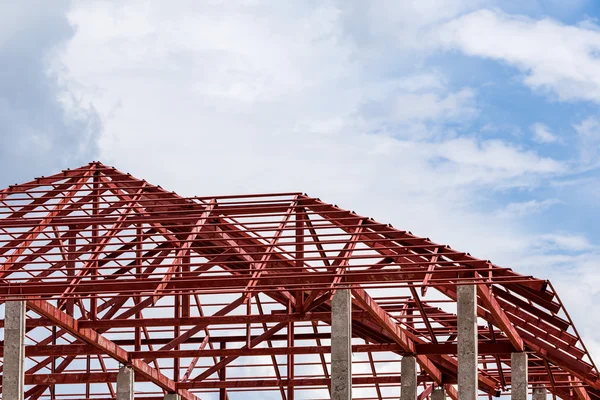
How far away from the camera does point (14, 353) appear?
35094 mm

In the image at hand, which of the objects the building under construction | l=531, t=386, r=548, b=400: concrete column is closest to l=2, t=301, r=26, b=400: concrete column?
the building under construction

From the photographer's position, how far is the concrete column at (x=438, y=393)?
4500cm

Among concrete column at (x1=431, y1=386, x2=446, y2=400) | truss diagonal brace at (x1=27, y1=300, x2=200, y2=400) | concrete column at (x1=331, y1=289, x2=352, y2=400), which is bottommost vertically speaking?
concrete column at (x1=331, y1=289, x2=352, y2=400)

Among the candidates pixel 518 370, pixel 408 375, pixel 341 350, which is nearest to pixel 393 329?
pixel 408 375

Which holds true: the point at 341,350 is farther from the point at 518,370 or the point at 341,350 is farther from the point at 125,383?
the point at 518,370

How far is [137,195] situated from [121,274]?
4.80 metres

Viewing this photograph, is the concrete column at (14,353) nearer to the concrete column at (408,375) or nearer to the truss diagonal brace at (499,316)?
the concrete column at (408,375)

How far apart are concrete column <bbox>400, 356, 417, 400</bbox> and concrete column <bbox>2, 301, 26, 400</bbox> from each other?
12.0 metres

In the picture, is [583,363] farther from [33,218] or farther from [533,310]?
[33,218]

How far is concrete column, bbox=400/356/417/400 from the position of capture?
4084cm

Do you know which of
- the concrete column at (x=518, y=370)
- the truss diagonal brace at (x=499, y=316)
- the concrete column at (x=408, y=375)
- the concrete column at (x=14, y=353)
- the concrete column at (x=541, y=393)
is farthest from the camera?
the concrete column at (x=541, y=393)

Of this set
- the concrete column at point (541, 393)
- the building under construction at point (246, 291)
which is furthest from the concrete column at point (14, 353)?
the concrete column at point (541, 393)

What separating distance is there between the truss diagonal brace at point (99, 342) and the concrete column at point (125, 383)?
257 mm

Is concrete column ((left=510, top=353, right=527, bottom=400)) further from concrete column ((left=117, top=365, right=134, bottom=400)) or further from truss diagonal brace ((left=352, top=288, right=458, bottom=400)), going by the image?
concrete column ((left=117, top=365, right=134, bottom=400))
